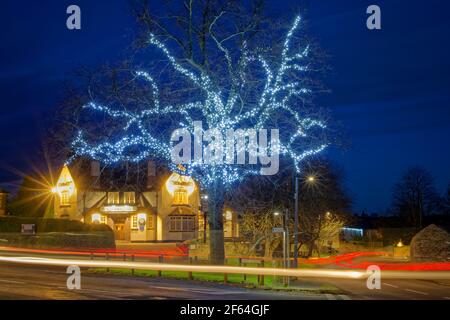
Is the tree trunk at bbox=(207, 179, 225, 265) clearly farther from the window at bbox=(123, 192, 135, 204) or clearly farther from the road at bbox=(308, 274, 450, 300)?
the window at bbox=(123, 192, 135, 204)

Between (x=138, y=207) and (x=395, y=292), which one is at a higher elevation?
(x=138, y=207)

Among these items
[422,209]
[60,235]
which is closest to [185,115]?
[60,235]

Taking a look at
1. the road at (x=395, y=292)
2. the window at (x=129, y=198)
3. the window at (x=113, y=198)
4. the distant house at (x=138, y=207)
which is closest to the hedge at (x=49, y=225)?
the distant house at (x=138, y=207)

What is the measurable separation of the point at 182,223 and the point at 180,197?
3.12 m

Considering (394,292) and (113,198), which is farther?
(113,198)

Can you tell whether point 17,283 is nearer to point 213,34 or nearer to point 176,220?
point 213,34

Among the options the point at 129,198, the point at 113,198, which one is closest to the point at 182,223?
the point at 129,198

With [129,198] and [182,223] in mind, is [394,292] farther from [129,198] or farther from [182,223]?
[129,198]

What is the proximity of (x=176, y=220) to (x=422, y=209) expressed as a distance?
38774 mm

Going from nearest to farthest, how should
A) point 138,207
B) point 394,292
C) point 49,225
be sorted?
point 394,292 < point 49,225 < point 138,207

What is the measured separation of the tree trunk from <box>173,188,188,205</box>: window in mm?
44544

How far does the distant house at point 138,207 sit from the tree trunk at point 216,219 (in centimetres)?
4056

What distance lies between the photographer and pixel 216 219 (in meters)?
28.1
